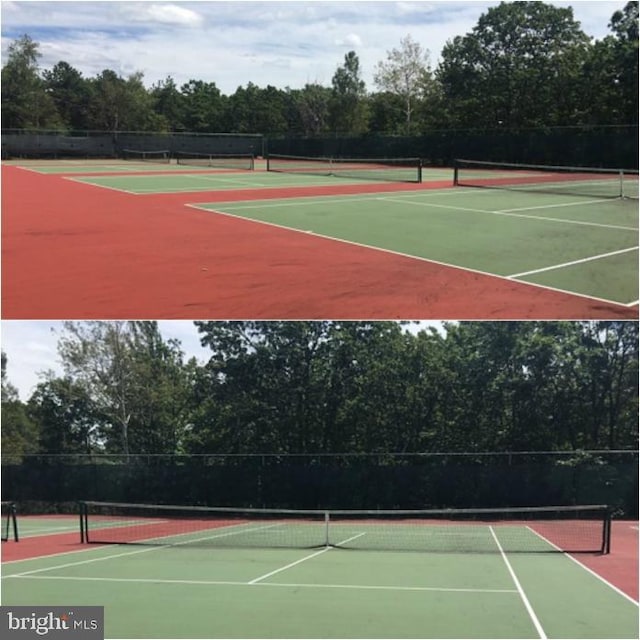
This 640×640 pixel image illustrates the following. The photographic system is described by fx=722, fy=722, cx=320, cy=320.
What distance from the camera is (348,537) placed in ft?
46.1

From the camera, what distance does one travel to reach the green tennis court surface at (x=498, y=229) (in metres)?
9.34

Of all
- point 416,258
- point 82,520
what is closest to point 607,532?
point 416,258

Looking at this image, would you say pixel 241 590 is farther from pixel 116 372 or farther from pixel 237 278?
pixel 116 372

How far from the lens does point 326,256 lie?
10.2 meters

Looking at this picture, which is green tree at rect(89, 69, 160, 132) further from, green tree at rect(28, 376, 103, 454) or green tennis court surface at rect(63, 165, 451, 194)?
green tennis court surface at rect(63, 165, 451, 194)

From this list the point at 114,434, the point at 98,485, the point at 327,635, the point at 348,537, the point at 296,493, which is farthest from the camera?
the point at 114,434

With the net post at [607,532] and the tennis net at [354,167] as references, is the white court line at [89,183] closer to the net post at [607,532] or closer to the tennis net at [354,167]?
the tennis net at [354,167]

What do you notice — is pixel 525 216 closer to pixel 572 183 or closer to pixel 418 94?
pixel 572 183

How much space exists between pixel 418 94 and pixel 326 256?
39.9 metres

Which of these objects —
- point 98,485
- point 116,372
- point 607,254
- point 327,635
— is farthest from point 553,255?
point 116,372

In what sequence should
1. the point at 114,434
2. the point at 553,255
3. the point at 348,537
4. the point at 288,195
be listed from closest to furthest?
1. the point at 553,255
2. the point at 348,537
3. the point at 288,195
4. the point at 114,434

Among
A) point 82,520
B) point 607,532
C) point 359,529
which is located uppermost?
point 607,532

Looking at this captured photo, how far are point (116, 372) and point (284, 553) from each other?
2218 cm

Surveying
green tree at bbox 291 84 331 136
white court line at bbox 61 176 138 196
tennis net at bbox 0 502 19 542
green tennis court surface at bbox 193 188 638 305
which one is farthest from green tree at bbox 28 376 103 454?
green tree at bbox 291 84 331 136
